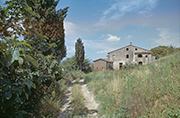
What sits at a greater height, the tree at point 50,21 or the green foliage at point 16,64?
the tree at point 50,21

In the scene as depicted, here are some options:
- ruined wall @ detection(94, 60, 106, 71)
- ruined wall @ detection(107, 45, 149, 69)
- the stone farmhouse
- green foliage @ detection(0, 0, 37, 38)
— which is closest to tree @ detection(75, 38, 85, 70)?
ruined wall @ detection(94, 60, 106, 71)

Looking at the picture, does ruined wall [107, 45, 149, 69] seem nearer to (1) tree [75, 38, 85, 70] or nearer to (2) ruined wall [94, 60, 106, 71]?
(2) ruined wall [94, 60, 106, 71]

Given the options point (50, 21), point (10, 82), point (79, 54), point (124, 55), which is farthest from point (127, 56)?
point (10, 82)

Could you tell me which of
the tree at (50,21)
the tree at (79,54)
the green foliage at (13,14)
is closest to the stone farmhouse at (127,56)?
the tree at (79,54)

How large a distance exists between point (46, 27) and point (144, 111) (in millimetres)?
6472

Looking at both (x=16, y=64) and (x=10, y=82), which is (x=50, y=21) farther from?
(x=10, y=82)

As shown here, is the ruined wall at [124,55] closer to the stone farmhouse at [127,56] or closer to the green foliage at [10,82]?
the stone farmhouse at [127,56]

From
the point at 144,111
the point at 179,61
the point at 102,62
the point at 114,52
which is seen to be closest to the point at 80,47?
the point at 102,62

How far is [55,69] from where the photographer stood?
3.60 meters

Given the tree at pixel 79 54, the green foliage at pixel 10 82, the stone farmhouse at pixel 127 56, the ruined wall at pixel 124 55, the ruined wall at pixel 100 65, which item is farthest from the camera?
the ruined wall at pixel 124 55

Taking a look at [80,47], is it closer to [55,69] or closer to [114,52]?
[114,52]

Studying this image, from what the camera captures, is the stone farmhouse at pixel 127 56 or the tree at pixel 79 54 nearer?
the tree at pixel 79 54

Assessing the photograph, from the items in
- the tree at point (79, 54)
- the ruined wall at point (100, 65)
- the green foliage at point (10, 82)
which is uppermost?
the tree at point (79, 54)

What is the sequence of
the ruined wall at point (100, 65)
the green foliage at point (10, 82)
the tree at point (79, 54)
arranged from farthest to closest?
the ruined wall at point (100, 65), the tree at point (79, 54), the green foliage at point (10, 82)
